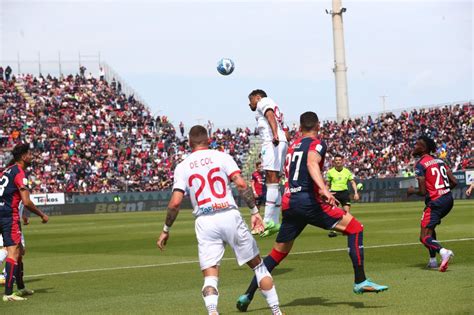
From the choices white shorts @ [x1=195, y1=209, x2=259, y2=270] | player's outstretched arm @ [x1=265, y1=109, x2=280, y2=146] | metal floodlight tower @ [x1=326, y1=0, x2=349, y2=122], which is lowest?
white shorts @ [x1=195, y1=209, x2=259, y2=270]

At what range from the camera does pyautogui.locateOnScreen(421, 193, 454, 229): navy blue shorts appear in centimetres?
1469

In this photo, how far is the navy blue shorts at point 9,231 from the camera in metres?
14.0

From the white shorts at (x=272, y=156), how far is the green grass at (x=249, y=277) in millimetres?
1849

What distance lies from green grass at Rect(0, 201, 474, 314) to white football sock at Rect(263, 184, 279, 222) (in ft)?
3.32

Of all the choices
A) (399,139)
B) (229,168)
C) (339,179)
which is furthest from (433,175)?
(399,139)

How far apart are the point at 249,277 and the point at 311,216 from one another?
4224 mm

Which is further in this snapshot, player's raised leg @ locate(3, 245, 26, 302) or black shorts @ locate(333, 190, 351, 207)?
black shorts @ locate(333, 190, 351, 207)

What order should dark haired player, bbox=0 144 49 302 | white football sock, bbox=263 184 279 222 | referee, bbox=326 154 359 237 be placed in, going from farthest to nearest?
referee, bbox=326 154 359 237 → white football sock, bbox=263 184 279 222 → dark haired player, bbox=0 144 49 302

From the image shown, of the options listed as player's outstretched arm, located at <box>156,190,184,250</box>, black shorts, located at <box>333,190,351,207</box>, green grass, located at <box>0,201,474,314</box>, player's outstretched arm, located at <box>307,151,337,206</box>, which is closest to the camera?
player's outstretched arm, located at <box>156,190,184,250</box>

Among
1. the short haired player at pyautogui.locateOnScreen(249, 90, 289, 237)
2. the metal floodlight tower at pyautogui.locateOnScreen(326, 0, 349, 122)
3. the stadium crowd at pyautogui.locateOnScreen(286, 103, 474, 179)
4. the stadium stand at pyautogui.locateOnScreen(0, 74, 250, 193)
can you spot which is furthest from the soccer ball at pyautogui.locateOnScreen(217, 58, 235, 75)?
the metal floodlight tower at pyautogui.locateOnScreen(326, 0, 349, 122)

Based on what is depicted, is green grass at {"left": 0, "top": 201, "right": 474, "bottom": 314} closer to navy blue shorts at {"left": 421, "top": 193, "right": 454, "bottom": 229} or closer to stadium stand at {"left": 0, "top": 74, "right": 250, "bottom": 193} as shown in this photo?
navy blue shorts at {"left": 421, "top": 193, "right": 454, "bottom": 229}

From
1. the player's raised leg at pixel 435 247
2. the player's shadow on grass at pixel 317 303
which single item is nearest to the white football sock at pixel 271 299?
the player's shadow on grass at pixel 317 303

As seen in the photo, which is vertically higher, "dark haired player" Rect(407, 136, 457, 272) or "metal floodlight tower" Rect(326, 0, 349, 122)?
"metal floodlight tower" Rect(326, 0, 349, 122)

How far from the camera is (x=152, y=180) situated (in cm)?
6488
